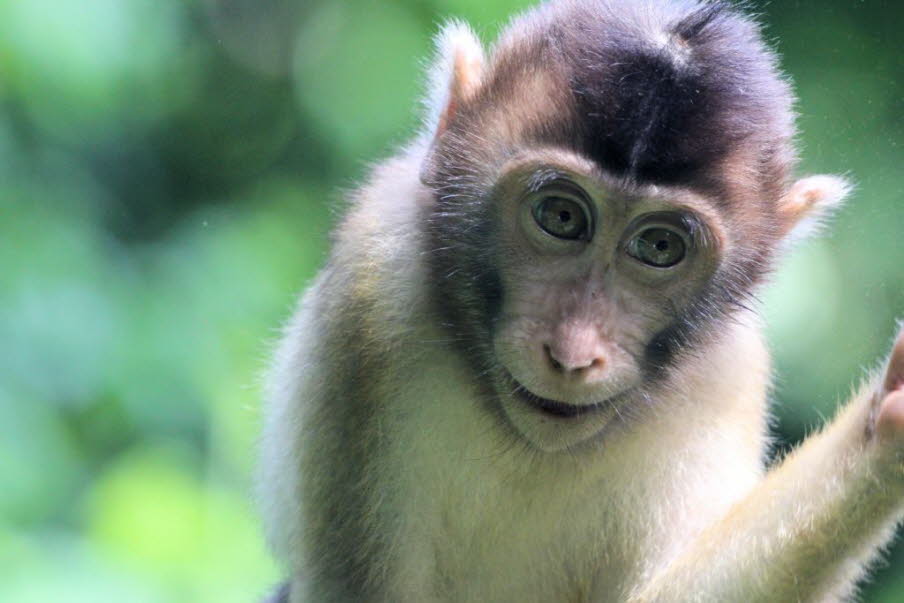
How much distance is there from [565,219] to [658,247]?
0.22 meters

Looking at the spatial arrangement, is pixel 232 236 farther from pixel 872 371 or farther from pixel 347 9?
pixel 872 371

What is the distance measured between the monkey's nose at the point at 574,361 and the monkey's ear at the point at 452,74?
0.71 meters

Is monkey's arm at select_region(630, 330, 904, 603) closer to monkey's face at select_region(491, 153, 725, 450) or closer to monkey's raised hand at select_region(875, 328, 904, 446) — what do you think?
monkey's raised hand at select_region(875, 328, 904, 446)

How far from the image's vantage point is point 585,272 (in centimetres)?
283

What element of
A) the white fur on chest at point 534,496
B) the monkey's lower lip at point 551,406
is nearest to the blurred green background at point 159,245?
the white fur on chest at point 534,496

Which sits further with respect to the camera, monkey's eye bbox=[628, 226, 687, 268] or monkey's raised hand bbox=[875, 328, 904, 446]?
monkey's eye bbox=[628, 226, 687, 268]

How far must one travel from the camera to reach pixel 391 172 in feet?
11.0

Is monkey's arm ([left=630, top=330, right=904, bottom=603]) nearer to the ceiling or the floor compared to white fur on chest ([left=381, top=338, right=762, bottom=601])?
nearer to the ceiling

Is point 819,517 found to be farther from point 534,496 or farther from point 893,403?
point 534,496

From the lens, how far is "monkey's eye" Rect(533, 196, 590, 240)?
287 centimetres

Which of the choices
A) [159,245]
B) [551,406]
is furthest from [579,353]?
[159,245]

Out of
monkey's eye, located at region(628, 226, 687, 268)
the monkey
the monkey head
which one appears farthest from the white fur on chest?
monkey's eye, located at region(628, 226, 687, 268)

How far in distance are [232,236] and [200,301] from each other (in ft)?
0.96

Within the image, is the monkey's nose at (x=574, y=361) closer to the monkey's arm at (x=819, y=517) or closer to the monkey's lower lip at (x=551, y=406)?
the monkey's lower lip at (x=551, y=406)
